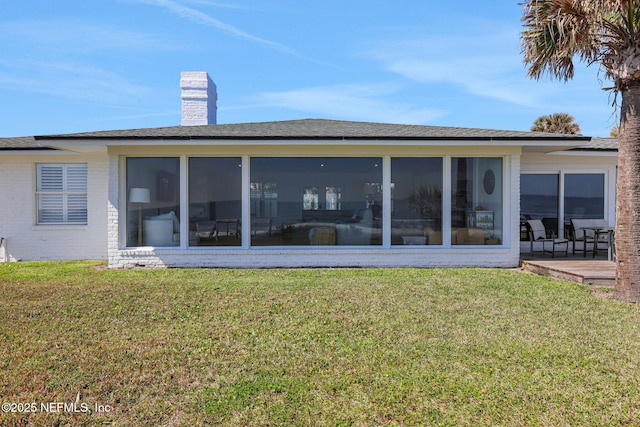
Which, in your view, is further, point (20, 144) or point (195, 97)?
point (195, 97)

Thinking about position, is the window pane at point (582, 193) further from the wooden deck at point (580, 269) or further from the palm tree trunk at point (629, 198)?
the palm tree trunk at point (629, 198)

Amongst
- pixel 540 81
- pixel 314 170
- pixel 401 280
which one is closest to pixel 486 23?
pixel 540 81

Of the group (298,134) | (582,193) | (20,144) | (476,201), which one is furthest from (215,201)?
A: (582,193)

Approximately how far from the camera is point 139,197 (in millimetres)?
9570

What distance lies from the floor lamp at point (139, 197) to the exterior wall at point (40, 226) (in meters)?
1.71

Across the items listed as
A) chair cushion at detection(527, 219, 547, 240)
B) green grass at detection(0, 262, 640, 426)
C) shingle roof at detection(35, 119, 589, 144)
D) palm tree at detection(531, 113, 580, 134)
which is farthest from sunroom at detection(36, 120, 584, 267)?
palm tree at detection(531, 113, 580, 134)

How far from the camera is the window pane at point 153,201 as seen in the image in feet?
31.4

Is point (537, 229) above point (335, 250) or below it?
above

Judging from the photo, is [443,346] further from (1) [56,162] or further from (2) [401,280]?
(1) [56,162]

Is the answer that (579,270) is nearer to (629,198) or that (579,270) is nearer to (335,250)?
(629,198)

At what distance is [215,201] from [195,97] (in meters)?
4.85

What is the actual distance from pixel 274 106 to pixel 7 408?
76.4 feet

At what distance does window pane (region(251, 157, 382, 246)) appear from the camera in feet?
31.8

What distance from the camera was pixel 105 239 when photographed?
10797mm
